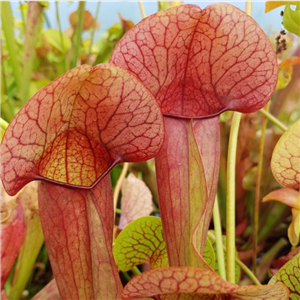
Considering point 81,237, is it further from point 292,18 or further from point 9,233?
point 292,18

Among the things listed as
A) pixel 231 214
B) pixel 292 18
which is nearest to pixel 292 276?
pixel 231 214

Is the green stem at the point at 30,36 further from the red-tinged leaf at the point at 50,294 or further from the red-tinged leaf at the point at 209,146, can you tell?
the red-tinged leaf at the point at 209,146

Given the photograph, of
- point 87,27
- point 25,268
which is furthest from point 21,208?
point 87,27

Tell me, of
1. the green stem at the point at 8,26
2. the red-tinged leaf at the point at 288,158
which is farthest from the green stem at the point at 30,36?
the red-tinged leaf at the point at 288,158

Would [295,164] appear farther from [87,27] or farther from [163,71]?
[87,27]

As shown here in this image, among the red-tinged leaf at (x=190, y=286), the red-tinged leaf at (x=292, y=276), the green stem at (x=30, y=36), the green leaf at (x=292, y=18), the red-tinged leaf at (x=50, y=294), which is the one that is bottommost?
the red-tinged leaf at (x=50, y=294)

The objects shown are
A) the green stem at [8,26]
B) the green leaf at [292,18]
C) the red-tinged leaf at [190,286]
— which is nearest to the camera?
the red-tinged leaf at [190,286]

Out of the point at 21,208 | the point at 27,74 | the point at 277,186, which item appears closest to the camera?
the point at 21,208
